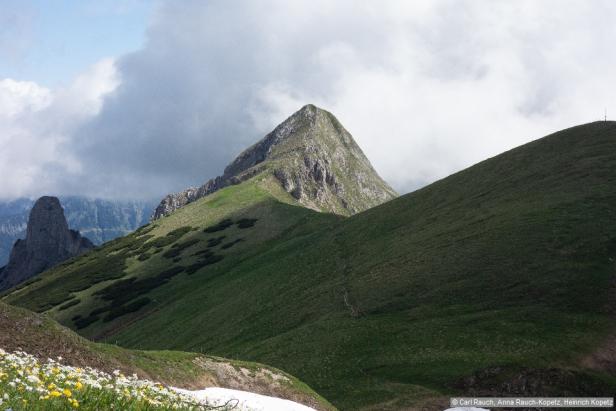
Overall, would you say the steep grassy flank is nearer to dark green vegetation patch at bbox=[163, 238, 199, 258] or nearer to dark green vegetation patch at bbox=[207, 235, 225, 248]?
dark green vegetation patch at bbox=[207, 235, 225, 248]

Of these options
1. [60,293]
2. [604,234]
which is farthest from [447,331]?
[60,293]

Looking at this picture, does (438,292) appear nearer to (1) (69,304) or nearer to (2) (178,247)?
(2) (178,247)

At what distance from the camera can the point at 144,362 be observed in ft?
109

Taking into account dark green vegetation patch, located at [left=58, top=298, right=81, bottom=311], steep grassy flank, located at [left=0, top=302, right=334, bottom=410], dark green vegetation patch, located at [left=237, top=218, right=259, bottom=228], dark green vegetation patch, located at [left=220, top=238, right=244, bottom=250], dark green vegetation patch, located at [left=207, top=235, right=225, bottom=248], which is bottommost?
steep grassy flank, located at [left=0, top=302, right=334, bottom=410]

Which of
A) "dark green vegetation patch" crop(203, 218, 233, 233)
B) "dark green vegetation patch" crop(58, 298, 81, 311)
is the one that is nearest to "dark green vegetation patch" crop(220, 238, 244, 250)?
"dark green vegetation patch" crop(203, 218, 233, 233)

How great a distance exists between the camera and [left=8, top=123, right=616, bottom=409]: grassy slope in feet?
135

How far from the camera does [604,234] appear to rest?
5309cm

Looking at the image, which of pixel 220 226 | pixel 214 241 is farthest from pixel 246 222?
pixel 214 241

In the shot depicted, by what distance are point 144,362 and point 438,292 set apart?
31663mm

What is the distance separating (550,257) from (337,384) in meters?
26.1

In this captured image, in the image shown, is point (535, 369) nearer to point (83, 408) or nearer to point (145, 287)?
point (83, 408)

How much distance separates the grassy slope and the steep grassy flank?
5566mm

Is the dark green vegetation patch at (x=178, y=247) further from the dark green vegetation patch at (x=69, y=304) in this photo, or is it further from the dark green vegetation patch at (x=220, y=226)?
the dark green vegetation patch at (x=69, y=304)

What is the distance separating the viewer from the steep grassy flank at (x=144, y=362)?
27.8 m
